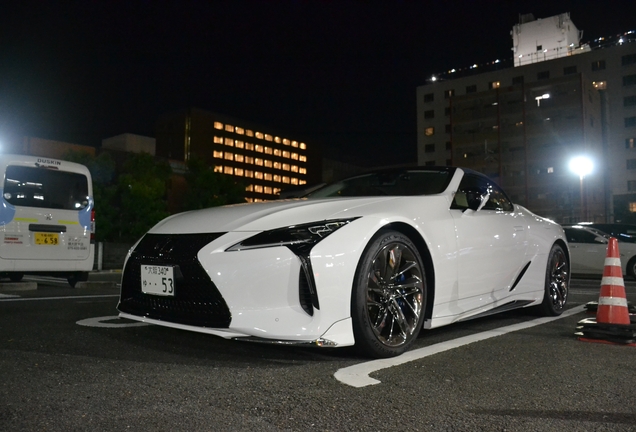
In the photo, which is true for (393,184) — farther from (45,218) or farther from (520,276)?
(45,218)

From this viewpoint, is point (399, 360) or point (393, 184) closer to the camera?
point (399, 360)

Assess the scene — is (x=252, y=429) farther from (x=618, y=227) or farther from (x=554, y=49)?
(x=554, y=49)

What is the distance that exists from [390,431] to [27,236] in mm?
7650

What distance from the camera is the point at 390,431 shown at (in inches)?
78.4

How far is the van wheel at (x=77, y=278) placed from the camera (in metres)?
8.93

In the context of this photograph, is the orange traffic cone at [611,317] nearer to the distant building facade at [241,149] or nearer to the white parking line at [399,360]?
the white parking line at [399,360]

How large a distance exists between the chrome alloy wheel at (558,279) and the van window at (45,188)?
701 centimetres

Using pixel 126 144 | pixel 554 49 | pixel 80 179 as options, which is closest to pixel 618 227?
pixel 80 179

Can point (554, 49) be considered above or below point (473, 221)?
above

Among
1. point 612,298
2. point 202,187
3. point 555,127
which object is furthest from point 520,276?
point 555,127

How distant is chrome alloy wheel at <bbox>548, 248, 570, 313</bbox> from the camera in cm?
536

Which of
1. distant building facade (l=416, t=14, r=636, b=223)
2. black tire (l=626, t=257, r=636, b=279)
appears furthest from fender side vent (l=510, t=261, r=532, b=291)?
distant building facade (l=416, t=14, r=636, b=223)

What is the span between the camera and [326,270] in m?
2.98

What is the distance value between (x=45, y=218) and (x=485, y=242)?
22.3ft
